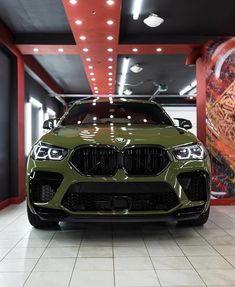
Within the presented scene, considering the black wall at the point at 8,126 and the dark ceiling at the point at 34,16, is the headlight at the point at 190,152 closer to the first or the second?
the dark ceiling at the point at 34,16

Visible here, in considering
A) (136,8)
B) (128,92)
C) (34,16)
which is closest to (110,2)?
(136,8)

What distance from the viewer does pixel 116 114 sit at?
3988 millimetres

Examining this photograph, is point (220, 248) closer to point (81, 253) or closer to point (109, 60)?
point (81, 253)

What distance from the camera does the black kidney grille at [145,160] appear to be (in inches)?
113

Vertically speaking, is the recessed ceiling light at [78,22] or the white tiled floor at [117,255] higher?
the recessed ceiling light at [78,22]

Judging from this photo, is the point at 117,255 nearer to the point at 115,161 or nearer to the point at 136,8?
the point at 115,161

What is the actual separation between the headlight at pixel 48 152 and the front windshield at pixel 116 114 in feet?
2.78

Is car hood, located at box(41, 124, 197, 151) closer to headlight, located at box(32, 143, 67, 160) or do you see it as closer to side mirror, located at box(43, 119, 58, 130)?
headlight, located at box(32, 143, 67, 160)

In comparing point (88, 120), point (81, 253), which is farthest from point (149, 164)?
point (88, 120)

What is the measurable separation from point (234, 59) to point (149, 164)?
10.4 ft

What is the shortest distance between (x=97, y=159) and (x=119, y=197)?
36 cm

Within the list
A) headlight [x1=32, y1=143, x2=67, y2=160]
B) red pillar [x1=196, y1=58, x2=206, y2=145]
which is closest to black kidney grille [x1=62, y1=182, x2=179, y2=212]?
headlight [x1=32, y1=143, x2=67, y2=160]

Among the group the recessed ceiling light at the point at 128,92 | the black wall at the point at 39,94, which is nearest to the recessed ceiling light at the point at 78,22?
the black wall at the point at 39,94

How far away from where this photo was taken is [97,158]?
2.87m
